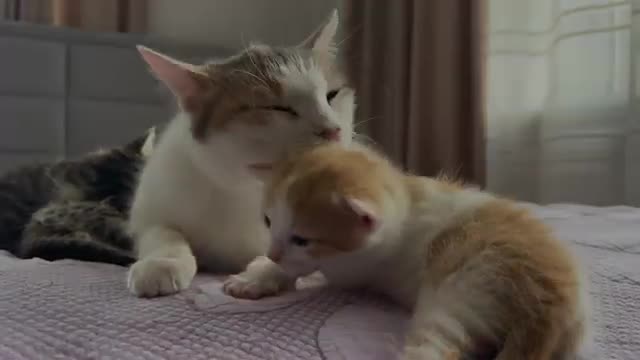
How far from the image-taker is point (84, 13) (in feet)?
8.06

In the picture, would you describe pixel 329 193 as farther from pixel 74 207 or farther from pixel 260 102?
pixel 74 207

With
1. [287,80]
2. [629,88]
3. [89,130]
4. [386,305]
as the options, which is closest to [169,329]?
[386,305]

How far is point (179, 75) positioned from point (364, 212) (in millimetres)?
419

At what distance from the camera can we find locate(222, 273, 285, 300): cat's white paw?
0.77 meters

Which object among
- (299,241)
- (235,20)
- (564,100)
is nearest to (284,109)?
(299,241)

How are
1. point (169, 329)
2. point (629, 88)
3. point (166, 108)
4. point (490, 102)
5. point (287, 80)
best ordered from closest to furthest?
point (169, 329) < point (287, 80) < point (629, 88) < point (490, 102) < point (166, 108)

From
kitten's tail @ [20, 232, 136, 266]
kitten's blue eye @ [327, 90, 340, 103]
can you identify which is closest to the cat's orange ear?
kitten's blue eye @ [327, 90, 340, 103]

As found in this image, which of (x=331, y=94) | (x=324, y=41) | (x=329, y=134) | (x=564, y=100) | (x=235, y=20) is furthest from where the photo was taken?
(x=235, y=20)

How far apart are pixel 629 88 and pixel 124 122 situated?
1.47 m

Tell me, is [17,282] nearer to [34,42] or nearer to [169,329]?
[169,329]

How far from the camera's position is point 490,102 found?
2283mm

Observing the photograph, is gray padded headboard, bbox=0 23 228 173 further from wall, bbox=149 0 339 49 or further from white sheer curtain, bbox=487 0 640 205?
white sheer curtain, bbox=487 0 640 205

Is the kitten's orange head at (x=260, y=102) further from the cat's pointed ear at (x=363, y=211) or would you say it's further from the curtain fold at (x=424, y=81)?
the curtain fold at (x=424, y=81)

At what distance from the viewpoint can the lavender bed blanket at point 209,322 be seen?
1.90 ft
